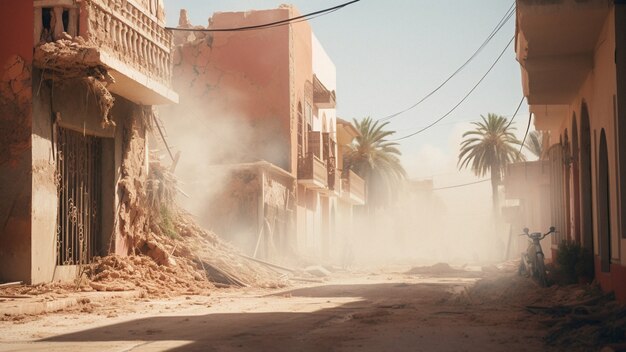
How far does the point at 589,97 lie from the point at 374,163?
145 ft

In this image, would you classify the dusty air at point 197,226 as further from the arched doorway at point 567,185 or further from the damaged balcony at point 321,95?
the damaged balcony at point 321,95

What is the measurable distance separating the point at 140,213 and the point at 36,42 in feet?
18.2

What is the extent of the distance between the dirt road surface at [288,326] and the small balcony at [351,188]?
3201 cm

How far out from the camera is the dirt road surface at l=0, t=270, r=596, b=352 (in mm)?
8656

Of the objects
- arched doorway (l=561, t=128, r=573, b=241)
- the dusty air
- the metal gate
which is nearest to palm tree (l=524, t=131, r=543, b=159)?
the dusty air

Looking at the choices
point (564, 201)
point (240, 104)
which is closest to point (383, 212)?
point (240, 104)

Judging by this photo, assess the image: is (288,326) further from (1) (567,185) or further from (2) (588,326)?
(1) (567,185)

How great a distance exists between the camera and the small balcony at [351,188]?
48406 mm

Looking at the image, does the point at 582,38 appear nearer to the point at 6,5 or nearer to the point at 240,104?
the point at 6,5

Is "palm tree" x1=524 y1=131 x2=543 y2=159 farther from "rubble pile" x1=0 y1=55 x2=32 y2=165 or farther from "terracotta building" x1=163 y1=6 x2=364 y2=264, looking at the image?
"rubble pile" x1=0 y1=55 x2=32 y2=165

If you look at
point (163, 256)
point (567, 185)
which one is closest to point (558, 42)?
point (567, 185)

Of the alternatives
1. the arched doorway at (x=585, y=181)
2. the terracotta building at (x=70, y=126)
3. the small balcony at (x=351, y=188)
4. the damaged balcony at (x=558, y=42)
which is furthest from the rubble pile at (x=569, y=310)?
the small balcony at (x=351, y=188)

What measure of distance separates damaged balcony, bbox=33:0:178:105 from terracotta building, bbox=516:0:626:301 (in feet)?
25.3

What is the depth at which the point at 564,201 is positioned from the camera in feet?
70.5
